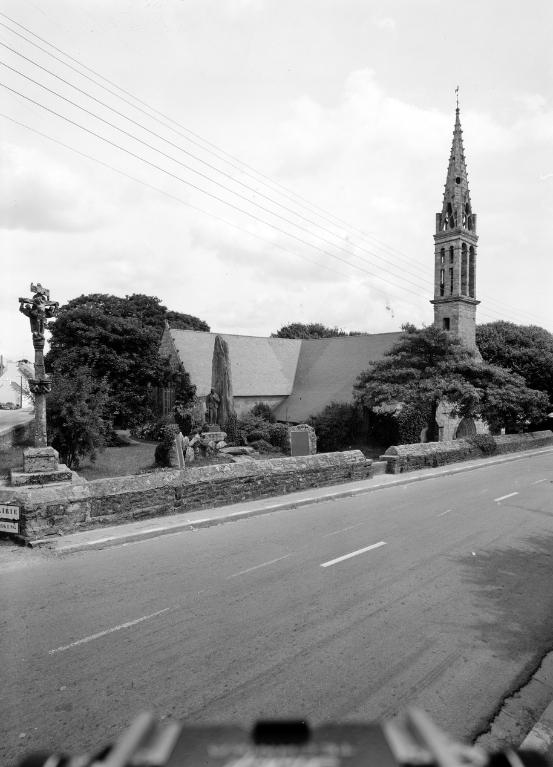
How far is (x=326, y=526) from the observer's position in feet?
38.5

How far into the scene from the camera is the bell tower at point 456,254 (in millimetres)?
37406

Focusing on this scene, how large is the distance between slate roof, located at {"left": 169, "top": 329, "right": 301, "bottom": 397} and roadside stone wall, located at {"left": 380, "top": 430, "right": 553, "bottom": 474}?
16.3 m

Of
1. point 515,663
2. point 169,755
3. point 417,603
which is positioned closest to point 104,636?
point 417,603

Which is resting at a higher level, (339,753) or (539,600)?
(339,753)

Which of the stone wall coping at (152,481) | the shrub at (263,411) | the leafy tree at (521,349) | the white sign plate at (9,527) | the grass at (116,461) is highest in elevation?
the leafy tree at (521,349)

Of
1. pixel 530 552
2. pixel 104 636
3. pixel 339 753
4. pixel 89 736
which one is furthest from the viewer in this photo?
pixel 530 552

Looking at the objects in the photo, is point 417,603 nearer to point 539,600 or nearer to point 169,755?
point 539,600

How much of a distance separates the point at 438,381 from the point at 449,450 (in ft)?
11.7

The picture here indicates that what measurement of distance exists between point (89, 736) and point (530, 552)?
26.9 ft

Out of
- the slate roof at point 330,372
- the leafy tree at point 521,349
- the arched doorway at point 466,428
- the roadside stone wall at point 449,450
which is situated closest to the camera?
the roadside stone wall at point 449,450

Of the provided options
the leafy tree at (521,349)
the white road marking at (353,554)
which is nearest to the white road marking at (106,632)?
the white road marking at (353,554)

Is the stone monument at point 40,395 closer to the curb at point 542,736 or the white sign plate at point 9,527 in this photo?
the white sign plate at point 9,527

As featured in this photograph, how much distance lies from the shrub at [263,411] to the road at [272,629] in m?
25.3

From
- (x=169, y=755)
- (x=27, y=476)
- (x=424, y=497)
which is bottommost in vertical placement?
(x=424, y=497)
